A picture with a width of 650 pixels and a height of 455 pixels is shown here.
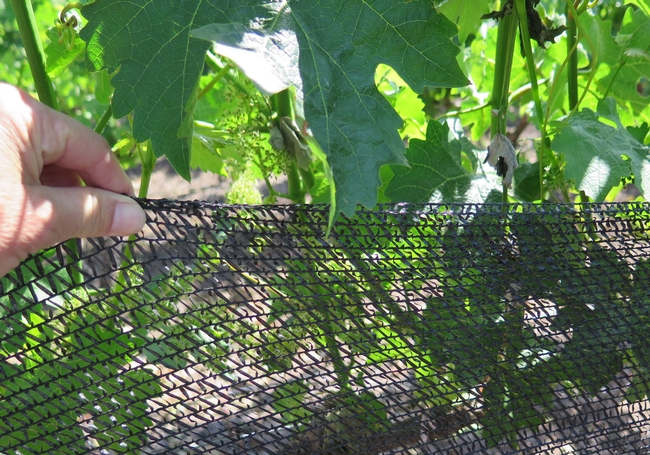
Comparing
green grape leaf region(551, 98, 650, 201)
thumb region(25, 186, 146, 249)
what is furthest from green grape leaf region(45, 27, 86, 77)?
green grape leaf region(551, 98, 650, 201)

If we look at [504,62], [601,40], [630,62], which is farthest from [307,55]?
[630,62]

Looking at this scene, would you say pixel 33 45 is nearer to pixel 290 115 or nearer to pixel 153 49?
pixel 153 49

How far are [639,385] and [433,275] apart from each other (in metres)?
0.52

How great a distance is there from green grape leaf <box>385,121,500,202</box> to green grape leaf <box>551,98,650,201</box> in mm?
182

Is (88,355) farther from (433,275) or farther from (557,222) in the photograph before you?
(557,222)

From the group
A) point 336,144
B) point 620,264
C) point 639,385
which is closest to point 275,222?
point 336,144

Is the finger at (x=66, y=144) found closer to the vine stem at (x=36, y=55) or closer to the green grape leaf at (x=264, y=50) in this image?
the vine stem at (x=36, y=55)

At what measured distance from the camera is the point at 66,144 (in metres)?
0.70

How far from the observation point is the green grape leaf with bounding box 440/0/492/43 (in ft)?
3.10

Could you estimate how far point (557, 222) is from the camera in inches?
33.7

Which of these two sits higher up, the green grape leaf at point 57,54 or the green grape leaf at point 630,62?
the green grape leaf at point 630,62

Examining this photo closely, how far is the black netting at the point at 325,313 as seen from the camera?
774 millimetres

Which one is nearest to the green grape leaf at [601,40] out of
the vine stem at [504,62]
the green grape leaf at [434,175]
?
the vine stem at [504,62]

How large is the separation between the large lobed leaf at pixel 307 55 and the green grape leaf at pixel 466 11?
23cm
